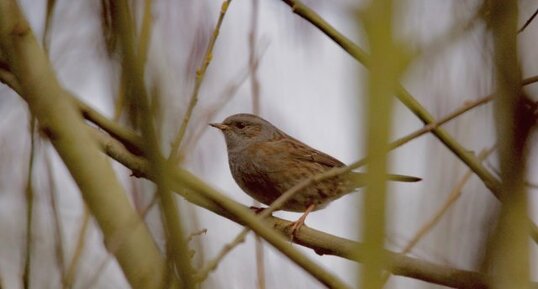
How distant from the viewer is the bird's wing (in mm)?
6453

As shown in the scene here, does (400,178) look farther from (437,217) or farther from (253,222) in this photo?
(253,222)

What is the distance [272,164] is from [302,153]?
47 centimetres

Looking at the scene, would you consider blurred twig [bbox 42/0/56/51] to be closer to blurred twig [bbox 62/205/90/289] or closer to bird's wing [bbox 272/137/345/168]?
blurred twig [bbox 62/205/90/289]

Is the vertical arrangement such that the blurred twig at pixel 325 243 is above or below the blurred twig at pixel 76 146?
above

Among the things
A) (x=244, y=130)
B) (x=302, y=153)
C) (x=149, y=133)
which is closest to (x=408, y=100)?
(x=149, y=133)

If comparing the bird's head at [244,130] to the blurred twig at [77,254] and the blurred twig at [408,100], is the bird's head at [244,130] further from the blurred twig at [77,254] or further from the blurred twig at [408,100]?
the blurred twig at [77,254]

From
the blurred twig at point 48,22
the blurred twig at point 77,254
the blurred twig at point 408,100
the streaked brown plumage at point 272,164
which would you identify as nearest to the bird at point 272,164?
the streaked brown plumage at point 272,164

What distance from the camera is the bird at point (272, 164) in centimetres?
591

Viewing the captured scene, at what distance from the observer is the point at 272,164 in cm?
616

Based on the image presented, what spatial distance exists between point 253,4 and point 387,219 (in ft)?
10.1

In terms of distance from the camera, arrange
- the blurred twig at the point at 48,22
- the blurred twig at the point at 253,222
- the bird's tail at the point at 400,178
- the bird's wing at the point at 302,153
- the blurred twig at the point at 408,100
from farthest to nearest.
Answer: the bird's wing at the point at 302,153, the blurred twig at the point at 408,100, the blurred twig at the point at 48,22, the blurred twig at the point at 253,222, the bird's tail at the point at 400,178

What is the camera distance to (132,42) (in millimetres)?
1268

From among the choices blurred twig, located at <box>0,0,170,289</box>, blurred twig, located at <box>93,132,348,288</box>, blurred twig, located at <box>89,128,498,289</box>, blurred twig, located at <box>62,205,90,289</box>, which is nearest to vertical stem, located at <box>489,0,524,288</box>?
blurred twig, located at <box>89,128,498,289</box>

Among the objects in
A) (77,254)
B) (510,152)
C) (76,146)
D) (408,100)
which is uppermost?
(408,100)
